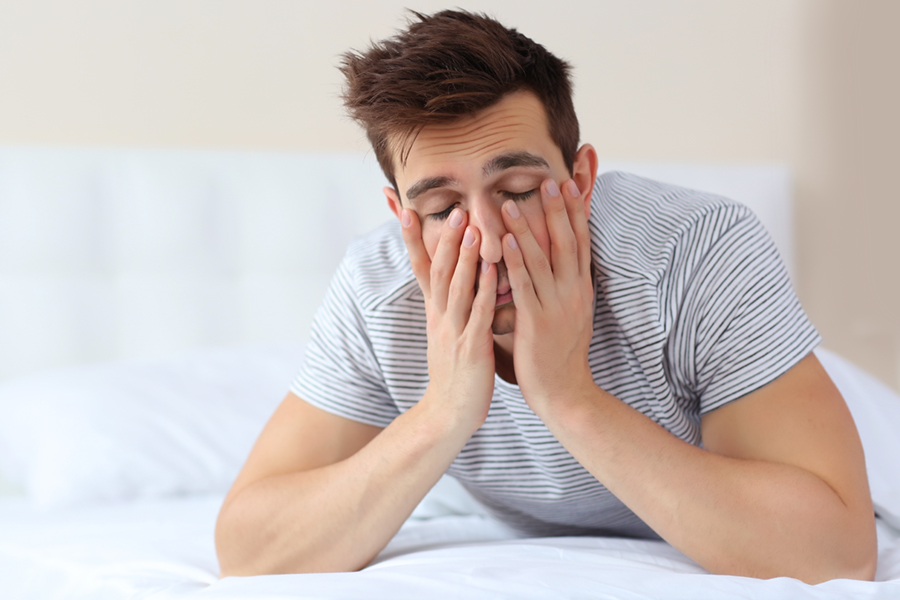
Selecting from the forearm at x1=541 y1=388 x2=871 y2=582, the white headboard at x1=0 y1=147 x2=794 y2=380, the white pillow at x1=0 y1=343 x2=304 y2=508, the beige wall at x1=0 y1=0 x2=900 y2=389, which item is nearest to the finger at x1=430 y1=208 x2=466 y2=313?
the forearm at x1=541 y1=388 x2=871 y2=582

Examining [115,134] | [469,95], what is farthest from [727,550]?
[115,134]

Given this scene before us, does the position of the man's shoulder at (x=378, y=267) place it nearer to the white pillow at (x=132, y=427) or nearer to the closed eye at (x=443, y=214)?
the closed eye at (x=443, y=214)

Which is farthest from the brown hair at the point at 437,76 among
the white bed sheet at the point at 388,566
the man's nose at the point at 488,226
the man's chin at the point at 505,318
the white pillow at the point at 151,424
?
the white pillow at the point at 151,424

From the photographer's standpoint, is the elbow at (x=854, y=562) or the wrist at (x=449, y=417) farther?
the wrist at (x=449, y=417)

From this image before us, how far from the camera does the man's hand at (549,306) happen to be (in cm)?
87

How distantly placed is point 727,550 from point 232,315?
1.35m

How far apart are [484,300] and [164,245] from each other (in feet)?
3.83

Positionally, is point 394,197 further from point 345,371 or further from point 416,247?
point 345,371

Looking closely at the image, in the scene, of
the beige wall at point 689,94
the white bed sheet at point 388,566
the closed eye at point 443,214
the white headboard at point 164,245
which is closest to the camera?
the white bed sheet at point 388,566

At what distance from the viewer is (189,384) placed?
156cm

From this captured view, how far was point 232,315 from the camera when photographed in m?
1.85

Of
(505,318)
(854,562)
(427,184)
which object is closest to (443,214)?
(427,184)

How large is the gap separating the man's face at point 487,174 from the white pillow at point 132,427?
785 millimetres

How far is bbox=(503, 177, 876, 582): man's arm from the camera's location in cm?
79
